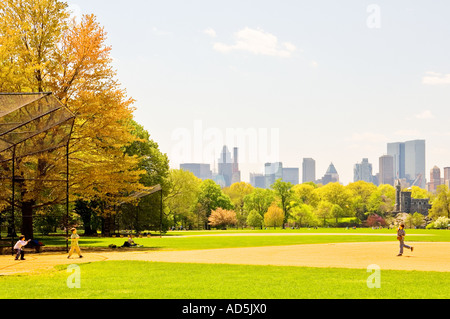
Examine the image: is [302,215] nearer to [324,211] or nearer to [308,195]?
[324,211]

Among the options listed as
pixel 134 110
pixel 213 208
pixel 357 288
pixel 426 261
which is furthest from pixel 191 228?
pixel 357 288

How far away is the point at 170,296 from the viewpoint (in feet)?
45.5

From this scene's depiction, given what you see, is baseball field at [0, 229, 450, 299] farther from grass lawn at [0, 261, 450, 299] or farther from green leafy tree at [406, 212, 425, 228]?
green leafy tree at [406, 212, 425, 228]

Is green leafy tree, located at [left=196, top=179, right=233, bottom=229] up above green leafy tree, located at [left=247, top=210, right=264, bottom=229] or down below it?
above

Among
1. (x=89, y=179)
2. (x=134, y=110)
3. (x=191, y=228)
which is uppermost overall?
(x=134, y=110)

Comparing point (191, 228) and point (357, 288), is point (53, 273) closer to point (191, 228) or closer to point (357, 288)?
point (357, 288)

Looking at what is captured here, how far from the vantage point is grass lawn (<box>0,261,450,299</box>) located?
14047mm

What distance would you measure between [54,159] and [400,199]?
154 metres

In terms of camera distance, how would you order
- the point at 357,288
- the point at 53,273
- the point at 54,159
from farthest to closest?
1. the point at 54,159
2. the point at 53,273
3. the point at 357,288

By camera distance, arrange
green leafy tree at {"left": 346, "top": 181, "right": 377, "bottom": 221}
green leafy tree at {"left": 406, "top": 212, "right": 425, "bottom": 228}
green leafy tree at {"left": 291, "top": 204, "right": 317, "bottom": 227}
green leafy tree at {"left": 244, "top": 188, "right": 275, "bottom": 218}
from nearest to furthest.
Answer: green leafy tree at {"left": 291, "top": 204, "right": 317, "bottom": 227} < green leafy tree at {"left": 406, "top": 212, "right": 425, "bottom": 228} < green leafy tree at {"left": 244, "top": 188, "right": 275, "bottom": 218} < green leafy tree at {"left": 346, "top": 181, "right": 377, "bottom": 221}

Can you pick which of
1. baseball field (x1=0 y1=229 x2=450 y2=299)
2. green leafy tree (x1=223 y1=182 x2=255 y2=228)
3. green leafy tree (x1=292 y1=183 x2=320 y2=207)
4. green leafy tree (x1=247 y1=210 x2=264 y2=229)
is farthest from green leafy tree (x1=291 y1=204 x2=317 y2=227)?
baseball field (x1=0 y1=229 x2=450 y2=299)

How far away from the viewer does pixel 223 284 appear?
632 inches

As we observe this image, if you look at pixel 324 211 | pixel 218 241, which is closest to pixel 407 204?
pixel 324 211

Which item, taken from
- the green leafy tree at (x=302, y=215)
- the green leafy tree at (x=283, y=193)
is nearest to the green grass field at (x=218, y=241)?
the green leafy tree at (x=283, y=193)
